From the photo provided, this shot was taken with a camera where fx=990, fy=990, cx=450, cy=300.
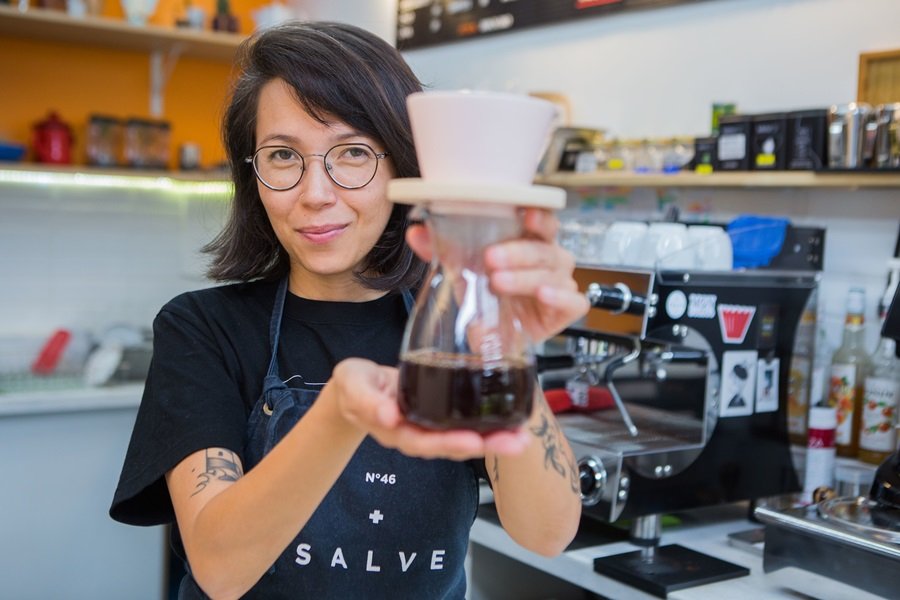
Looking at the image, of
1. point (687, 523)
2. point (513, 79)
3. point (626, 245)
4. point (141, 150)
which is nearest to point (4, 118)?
point (141, 150)

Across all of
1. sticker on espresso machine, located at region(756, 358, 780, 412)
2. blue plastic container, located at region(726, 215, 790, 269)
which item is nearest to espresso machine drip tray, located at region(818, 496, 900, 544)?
sticker on espresso machine, located at region(756, 358, 780, 412)

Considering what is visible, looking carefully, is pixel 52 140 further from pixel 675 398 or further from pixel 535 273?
pixel 535 273

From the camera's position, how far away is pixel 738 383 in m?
2.09

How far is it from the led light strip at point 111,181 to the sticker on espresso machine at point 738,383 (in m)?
2.11

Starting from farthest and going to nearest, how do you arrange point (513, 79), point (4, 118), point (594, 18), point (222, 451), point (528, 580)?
point (4, 118) < point (513, 79) < point (594, 18) < point (528, 580) < point (222, 451)

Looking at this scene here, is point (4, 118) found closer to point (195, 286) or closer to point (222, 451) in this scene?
point (195, 286)

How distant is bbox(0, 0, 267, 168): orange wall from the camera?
3834 mm

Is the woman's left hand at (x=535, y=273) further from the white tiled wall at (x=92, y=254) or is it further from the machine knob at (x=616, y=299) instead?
the white tiled wall at (x=92, y=254)

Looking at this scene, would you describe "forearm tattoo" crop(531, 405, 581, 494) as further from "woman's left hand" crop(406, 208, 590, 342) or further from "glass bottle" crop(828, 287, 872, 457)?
"glass bottle" crop(828, 287, 872, 457)

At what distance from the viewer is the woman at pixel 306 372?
3.76 feet

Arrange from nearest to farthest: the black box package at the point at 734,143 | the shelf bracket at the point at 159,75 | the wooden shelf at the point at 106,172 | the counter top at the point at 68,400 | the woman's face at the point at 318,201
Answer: the woman's face at the point at 318,201 → the black box package at the point at 734,143 → the counter top at the point at 68,400 → the wooden shelf at the point at 106,172 → the shelf bracket at the point at 159,75

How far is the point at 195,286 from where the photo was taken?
4.11 meters

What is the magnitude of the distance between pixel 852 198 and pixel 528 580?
3.89 feet

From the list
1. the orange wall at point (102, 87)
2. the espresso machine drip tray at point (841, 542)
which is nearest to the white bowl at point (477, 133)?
the espresso machine drip tray at point (841, 542)
